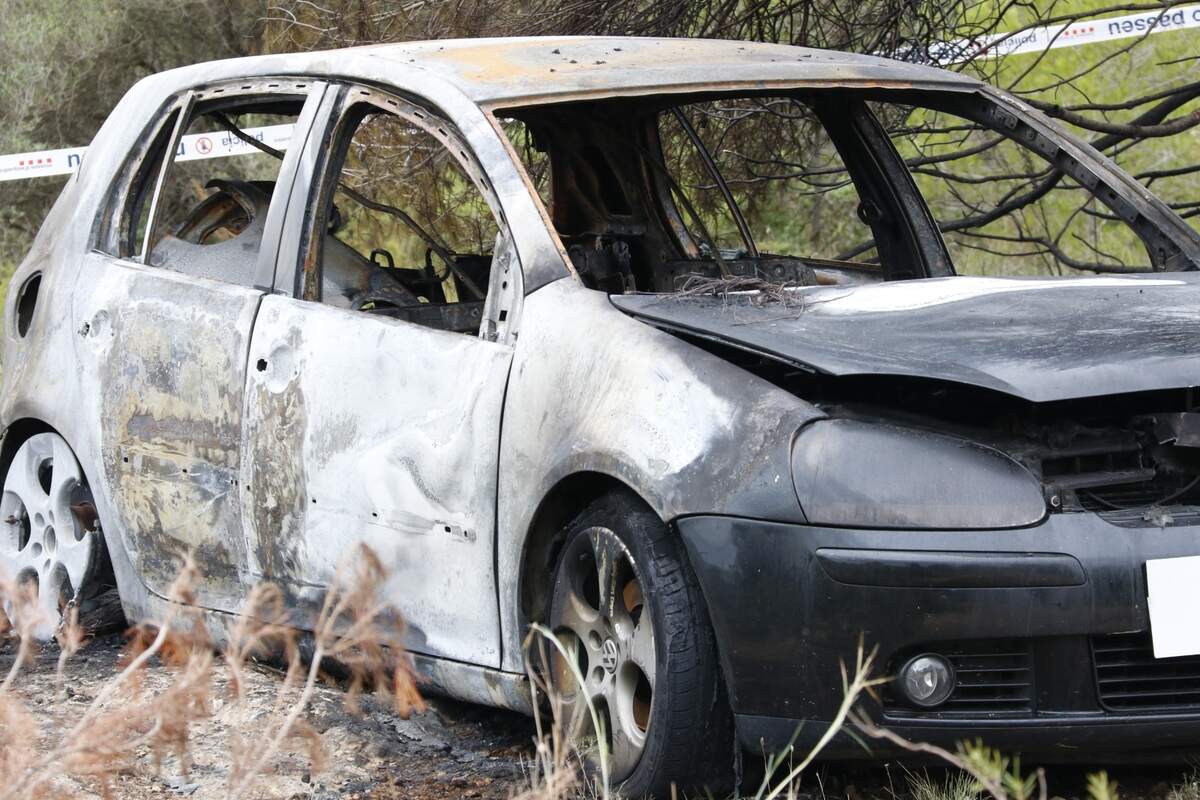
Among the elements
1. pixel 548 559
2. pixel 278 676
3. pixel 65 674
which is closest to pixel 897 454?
pixel 548 559

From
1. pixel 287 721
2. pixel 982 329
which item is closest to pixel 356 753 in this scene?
→ pixel 287 721

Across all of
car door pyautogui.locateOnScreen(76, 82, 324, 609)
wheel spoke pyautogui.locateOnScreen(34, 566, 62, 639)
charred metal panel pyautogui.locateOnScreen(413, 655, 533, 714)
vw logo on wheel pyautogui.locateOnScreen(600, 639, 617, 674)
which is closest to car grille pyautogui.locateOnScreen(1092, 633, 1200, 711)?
vw logo on wheel pyautogui.locateOnScreen(600, 639, 617, 674)

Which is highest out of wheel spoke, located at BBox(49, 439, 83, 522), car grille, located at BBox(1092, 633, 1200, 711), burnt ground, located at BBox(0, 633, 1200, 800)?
wheel spoke, located at BBox(49, 439, 83, 522)

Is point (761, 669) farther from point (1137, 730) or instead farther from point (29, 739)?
point (29, 739)

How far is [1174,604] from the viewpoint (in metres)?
3.01

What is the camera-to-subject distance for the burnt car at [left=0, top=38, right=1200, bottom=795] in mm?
3070

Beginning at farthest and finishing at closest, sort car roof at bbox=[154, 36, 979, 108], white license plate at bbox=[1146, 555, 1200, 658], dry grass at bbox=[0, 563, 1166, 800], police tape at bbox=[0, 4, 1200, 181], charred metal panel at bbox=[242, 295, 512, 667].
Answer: police tape at bbox=[0, 4, 1200, 181] < car roof at bbox=[154, 36, 979, 108] < charred metal panel at bbox=[242, 295, 512, 667] < white license plate at bbox=[1146, 555, 1200, 658] < dry grass at bbox=[0, 563, 1166, 800]

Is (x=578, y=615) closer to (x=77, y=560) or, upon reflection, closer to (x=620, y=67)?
(x=620, y=67)

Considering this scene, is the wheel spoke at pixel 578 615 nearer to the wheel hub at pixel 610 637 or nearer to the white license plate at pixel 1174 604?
the wheel hub at pixel 610 637

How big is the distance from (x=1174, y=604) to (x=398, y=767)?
173cm

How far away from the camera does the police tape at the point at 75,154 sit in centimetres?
1030

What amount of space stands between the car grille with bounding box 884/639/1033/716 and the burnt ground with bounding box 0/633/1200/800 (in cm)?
21

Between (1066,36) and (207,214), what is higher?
(1066,36)

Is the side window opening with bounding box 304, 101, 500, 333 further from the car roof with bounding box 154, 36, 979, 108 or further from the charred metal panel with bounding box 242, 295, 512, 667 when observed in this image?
the charred metal panel with bounding box 242, 295, 512, 667
